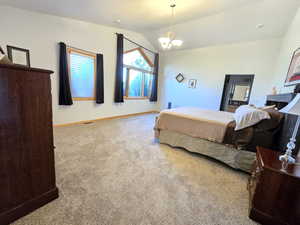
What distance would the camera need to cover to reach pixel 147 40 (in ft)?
17.4

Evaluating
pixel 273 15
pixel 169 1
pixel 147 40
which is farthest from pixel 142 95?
pixel 273 15

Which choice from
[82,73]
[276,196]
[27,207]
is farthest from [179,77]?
[27,207]

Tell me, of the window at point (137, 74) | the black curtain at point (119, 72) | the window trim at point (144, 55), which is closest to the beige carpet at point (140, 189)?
the black curtain at point (119, 72)

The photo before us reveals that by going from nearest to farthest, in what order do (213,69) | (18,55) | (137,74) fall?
(18,55)
(213,69)
(137,74)

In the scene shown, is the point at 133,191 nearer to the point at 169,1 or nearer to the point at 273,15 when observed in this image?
the point at 169,1

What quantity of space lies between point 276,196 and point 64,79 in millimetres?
4077

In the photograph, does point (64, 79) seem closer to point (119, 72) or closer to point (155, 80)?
point (119, 72)

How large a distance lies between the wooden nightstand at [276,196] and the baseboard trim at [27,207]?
184 cm

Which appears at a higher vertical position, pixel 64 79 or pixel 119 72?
pixel 119 72

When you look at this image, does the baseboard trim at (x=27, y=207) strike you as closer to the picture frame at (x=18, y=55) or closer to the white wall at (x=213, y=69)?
the picture frame at (x=18, y=55)

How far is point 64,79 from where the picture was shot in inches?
128

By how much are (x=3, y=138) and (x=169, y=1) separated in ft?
11.4

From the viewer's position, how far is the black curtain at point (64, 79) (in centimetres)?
316

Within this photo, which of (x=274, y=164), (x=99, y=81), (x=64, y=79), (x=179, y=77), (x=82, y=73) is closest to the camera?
(x=274, y=164)
